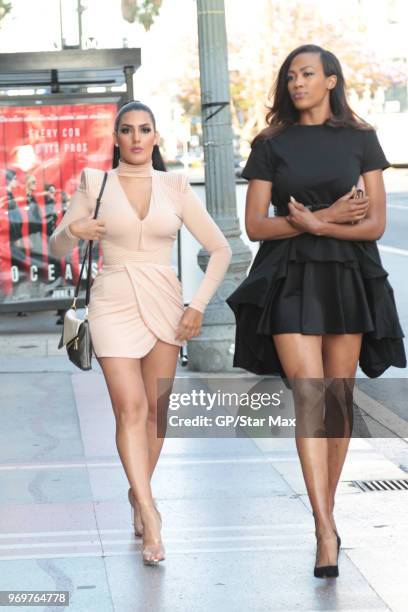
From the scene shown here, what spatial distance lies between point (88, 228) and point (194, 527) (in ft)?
4.61

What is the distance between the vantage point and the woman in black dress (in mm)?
5133

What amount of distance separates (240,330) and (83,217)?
0.77 meters

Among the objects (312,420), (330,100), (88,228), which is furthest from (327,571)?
(330,100)

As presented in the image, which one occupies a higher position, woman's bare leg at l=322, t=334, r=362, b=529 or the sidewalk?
woman's bare leg at l=322, t=334, r=362, b=529

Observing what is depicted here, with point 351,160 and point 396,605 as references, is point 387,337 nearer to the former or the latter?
point 351,160

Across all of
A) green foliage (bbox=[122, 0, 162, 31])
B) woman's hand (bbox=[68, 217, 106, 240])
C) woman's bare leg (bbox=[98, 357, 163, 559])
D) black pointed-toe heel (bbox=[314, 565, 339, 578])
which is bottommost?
black pointed-toe heel (bbox=[314, 565, 339, 578])

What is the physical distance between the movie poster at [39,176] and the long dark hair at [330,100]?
268 inches

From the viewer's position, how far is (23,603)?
4777 millimetres

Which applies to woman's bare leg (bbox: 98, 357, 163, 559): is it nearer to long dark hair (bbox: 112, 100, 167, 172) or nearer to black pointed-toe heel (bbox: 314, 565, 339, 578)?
black pointed-toe heel (bbox: 314, 565, 339, 578)

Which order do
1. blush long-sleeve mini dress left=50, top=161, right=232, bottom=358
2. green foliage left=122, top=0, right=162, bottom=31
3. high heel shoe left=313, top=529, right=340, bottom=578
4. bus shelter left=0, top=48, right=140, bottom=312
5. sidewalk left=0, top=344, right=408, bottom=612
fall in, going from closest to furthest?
sidewalk left=0, top=344, right=408, bottom=612 → high heel shoe left=313, top=529, right=340, bottom=578 → blush long-sleeve mini dress left=50, top=161, right=232, bottom=358 → bus shelter left=0, top=48, right=140, bottom=312 → green foliage left=122, top=0, right=162, bottom=31

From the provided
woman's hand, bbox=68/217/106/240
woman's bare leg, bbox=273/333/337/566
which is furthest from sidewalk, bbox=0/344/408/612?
woman's hand, bbox=68/217/106/240

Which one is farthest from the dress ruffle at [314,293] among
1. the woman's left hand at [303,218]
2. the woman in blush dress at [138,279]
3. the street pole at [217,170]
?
the street pole at [217,170]

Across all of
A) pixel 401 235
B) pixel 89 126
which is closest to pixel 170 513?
pixel 89 126

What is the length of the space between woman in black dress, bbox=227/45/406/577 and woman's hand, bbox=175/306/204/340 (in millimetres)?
163
